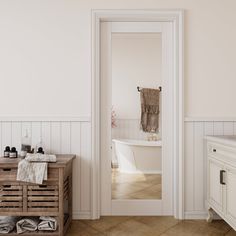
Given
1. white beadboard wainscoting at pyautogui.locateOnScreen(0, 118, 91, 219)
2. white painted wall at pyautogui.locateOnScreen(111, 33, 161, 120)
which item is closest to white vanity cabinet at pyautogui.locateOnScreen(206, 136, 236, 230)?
white painted wall at pyautogui.locateOnScreen(111, 33, 161, 120)

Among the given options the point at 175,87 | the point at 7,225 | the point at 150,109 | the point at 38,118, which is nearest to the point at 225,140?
the point at 175,87

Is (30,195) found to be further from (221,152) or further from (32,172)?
(221,152)

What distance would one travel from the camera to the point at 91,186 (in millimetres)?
2830

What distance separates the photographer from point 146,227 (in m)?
2.61

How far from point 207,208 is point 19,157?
1861mm

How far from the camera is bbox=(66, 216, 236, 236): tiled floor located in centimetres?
249

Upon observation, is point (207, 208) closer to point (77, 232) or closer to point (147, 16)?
point (77, 232)

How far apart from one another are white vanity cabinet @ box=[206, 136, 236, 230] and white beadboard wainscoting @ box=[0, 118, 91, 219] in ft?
3.85

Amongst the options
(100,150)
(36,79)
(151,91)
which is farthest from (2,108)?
(151,91)

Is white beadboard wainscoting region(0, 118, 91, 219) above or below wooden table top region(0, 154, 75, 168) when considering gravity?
above

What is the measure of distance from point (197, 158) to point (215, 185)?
378 millimetres

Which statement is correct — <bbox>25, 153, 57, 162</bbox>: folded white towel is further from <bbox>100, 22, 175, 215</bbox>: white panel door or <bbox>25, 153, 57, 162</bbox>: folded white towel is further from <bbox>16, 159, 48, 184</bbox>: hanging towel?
<bbox>100, 22, 175, 215</bbox>: white panel door

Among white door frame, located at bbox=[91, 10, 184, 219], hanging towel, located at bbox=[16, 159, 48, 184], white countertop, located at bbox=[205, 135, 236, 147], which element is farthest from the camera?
white door frame, located at bbox=[91, 10, 184, 219]

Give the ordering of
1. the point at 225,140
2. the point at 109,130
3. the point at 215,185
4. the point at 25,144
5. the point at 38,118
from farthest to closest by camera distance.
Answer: the point at 109,130, the point at 38,118, the point at 25,144, the point at 215,185, the point at 225,140
